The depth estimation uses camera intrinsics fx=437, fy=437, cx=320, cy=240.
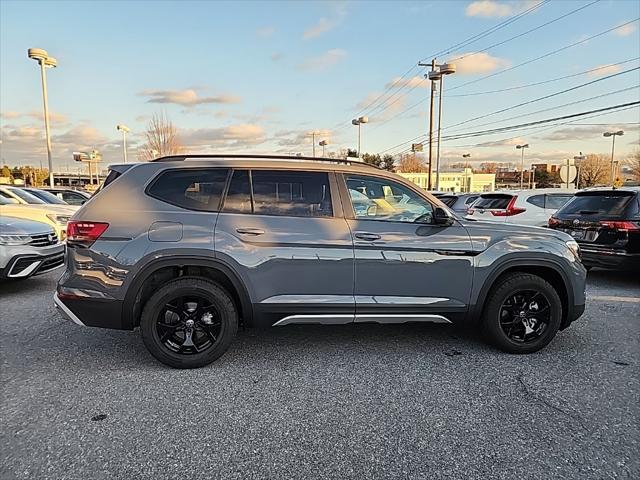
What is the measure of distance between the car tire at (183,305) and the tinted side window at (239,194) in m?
0.67

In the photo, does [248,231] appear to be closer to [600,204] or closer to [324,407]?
[324,407]

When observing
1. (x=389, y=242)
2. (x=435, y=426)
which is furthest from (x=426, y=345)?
(x=435, y=426)

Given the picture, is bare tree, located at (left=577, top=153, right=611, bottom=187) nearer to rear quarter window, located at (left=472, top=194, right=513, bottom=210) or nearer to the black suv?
rear quarter window, located at (left=472, top=194, right=513, bottom=210)

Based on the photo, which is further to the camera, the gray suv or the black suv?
the black suv

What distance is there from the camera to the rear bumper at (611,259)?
21.9 feet

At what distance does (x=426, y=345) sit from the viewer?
4.36 m

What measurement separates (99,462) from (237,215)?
2.03m

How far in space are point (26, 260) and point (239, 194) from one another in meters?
4.24

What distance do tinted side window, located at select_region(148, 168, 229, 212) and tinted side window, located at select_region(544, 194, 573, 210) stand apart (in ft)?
30.3

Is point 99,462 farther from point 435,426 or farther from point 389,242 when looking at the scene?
point 389,242

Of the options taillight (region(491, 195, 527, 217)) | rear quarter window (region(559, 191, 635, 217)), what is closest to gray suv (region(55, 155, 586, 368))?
rear quarter window (region(559, 191, 635, 217))

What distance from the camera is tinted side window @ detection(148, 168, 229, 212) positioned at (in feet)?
12.3

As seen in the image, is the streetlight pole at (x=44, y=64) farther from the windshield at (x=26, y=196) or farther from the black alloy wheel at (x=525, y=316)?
the black alloy wheel at (x=525, y=316)

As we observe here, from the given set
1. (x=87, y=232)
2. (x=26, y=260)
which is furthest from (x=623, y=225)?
(x=26, y=260)
